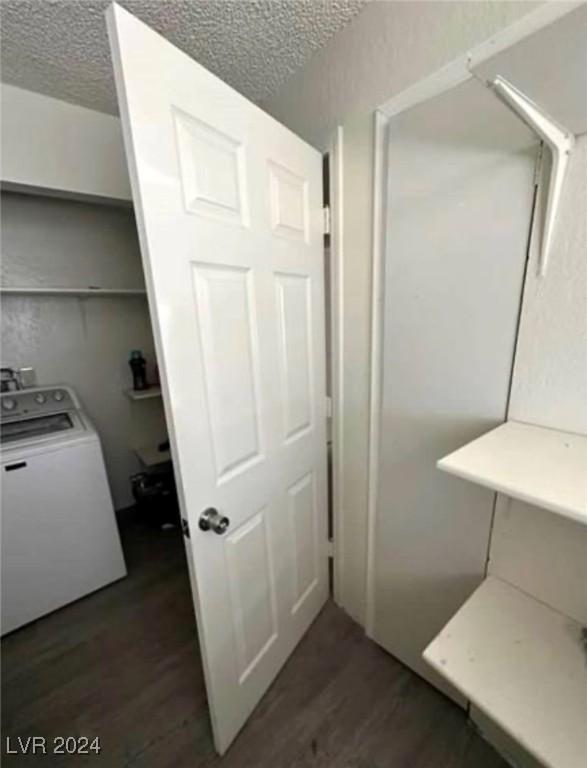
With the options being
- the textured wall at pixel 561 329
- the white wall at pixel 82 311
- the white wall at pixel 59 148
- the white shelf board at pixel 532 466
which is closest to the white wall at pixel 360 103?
the textured wall at pixel 561 329

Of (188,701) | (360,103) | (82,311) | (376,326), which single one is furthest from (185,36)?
(188,701)

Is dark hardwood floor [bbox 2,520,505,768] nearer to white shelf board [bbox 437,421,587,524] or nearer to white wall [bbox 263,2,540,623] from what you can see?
white wall [bbox 263,2,540,623]

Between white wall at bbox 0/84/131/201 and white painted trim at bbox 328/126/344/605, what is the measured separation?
1.08 m

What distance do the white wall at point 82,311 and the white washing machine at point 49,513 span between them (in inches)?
14.1

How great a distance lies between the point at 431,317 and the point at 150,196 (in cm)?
83

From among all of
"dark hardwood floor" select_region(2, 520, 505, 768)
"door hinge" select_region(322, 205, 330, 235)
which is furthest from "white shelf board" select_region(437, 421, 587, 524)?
"dark hardwood floor" select_region(2, 520, 505, 768)

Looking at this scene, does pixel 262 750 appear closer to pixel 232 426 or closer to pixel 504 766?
pixel 504 766

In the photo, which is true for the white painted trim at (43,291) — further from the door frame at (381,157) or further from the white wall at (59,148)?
the door frame at (381,157)

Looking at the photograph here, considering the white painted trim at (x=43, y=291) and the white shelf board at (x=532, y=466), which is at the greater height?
the white painted trim at (x=43, y=291)

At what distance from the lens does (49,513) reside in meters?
1.63

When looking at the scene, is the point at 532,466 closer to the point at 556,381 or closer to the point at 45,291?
the point at 556,381

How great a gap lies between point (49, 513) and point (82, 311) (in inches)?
48.7

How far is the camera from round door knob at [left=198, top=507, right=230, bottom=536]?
92cm

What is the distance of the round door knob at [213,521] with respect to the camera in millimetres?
924
